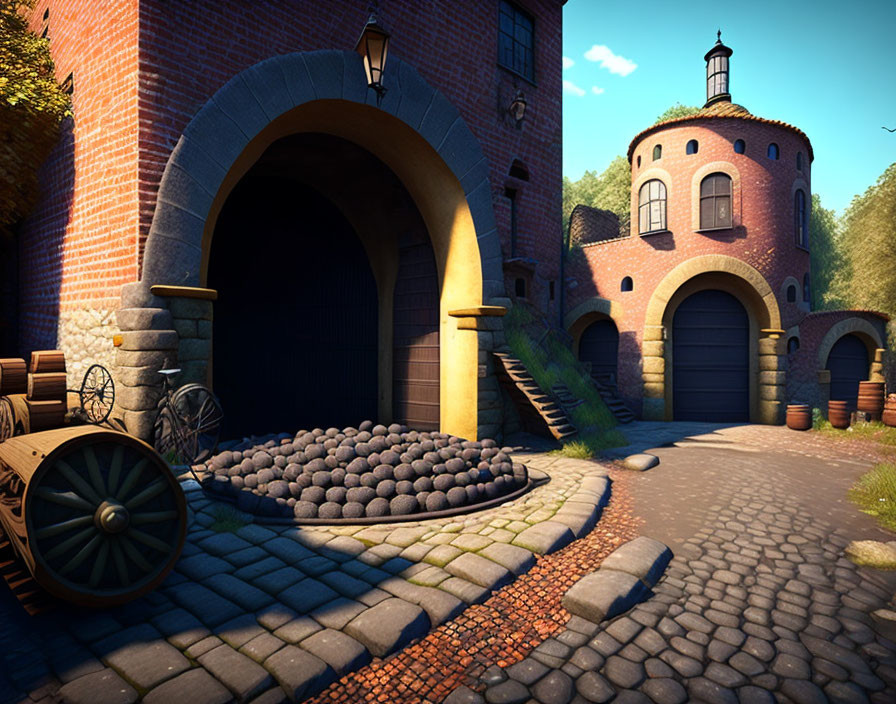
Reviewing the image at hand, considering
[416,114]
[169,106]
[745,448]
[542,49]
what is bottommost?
[745,448]

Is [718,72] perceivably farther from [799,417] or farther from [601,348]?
[799,417]

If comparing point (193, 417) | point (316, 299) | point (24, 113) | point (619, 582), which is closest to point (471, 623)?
point (619, 582)

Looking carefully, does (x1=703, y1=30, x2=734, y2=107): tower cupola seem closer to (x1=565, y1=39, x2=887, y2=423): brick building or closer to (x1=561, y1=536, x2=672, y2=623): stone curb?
(x1=565, y1=39, x2=887, y2=423): brick building

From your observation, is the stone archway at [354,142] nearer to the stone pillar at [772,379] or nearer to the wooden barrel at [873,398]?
the stone pillar at [772,379]

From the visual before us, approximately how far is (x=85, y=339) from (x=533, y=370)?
6.57 meters

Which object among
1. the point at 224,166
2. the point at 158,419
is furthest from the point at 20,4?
the point at 158,419

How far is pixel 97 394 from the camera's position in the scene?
18.2 feet

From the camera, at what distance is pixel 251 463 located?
511 centimetres

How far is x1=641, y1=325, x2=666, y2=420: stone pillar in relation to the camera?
12.5 metres

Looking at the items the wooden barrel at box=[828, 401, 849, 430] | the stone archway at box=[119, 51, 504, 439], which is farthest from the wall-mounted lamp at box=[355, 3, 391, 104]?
the wooden barrel at box=[828, 401, 849, 430]

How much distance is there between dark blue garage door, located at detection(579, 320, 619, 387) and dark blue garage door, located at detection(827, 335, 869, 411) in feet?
18.1

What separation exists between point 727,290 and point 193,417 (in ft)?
41.8

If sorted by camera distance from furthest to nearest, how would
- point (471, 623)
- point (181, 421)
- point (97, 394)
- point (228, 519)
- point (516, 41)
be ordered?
point (516, 41)
point (97, 394)
point (181, 421)
point (228, 519)
point (471, 623)

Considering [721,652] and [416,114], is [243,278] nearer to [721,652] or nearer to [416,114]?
[416,114]
